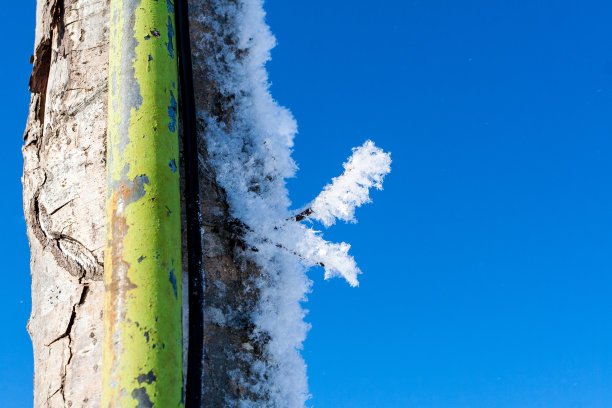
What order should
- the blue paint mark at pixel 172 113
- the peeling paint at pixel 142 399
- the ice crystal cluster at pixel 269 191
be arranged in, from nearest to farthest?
the peeling paint at pixel 142 399
the blue paint mark at pixel 172 113
the ice crystal cluster at pixel 269 191

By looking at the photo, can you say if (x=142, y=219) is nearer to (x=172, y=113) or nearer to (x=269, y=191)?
(x=172, y=113)

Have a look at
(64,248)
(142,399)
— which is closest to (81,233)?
(64,248)

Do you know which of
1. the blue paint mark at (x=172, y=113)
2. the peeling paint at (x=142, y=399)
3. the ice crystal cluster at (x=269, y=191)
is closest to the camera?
the peeling paint at (x=142, y=399)

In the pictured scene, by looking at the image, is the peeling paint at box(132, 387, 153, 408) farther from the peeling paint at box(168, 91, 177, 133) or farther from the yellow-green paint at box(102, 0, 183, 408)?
the peeling paint at box(168, 91, 177, 133)

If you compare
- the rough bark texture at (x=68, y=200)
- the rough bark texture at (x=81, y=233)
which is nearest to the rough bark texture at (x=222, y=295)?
the rough bark texture at (x=81, y=233)

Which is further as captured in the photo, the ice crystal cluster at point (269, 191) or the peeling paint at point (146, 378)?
the ice crystal cluster at point (269, 191)

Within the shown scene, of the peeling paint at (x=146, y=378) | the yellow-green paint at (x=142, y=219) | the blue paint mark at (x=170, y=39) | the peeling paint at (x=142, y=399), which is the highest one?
the blue paint mark at (x=170, y=39)

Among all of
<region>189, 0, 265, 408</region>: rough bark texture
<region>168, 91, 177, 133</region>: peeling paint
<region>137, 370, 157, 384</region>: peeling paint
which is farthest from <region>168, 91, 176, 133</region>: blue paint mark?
<region>137, 370, 157, 384</region>: peeling paint

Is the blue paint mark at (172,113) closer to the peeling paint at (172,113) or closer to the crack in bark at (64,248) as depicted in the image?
the peeling paint at (172,113)
